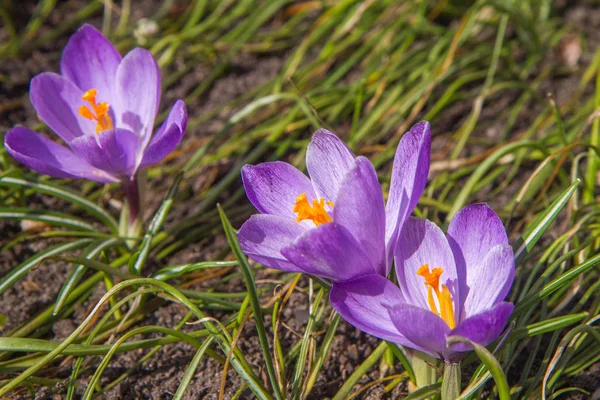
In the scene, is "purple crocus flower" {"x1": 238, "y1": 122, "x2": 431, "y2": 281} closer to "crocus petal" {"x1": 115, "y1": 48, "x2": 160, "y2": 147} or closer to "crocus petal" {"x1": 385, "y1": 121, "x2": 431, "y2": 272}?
"crocus petal" {"x1": 385, "y1": 121, "x2": 431, "y2": 272}

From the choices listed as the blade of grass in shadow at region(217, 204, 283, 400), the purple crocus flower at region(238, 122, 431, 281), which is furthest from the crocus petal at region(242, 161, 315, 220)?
the blade of grass in shadow at region(217, 204, 283, 400)

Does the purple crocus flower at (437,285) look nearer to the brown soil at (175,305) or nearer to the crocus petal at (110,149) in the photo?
the brown soil at (175,305)

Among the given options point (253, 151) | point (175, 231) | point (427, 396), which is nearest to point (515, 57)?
point (253, 151)

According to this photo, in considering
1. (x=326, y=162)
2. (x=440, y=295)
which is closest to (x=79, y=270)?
(x=326, y=162)

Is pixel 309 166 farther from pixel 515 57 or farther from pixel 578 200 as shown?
pixel 515 57

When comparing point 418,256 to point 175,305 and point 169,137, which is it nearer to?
point 169,137

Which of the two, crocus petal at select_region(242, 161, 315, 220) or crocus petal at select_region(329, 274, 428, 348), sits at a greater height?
crocus petal at select_region(242, 161, 315, 220)

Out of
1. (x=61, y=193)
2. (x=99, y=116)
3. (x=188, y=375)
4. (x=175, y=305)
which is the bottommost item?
(x=175, y=305)

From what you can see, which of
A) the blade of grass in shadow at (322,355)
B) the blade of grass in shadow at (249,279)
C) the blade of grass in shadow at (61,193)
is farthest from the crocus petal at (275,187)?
the blade of grass in shadow at (61,193)
